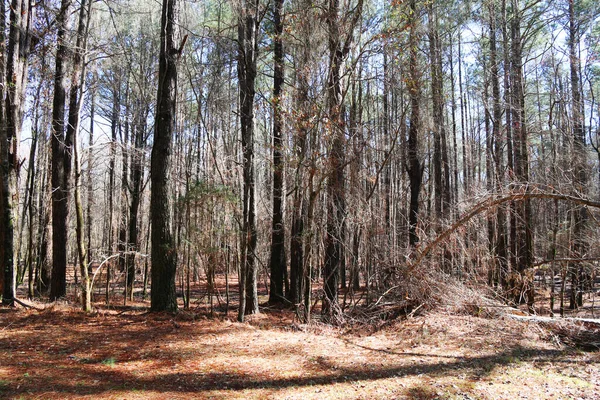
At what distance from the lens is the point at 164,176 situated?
7594 millimetres

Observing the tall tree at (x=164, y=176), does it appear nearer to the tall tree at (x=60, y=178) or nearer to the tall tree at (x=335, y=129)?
the tall tree at (x=335, y=129)

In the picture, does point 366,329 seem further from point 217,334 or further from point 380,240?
point 217,334

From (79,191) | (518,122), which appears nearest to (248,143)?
(79,191)

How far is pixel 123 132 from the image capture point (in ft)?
66.2

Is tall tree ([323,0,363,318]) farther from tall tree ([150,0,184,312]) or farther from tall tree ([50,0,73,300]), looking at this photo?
tall tree ([50,0,73,300])

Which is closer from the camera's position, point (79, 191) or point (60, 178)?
point (79, 191)

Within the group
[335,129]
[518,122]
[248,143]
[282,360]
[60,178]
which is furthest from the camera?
[518,122]

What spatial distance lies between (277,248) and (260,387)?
8.15 m

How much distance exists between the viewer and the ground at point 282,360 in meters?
4.02

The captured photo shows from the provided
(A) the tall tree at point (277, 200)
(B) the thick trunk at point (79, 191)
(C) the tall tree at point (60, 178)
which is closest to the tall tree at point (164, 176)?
(B) the thick trunk at point (79, 191)

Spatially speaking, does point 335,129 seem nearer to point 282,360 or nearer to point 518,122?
point 282,360

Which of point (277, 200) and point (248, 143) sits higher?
point (248, 143)

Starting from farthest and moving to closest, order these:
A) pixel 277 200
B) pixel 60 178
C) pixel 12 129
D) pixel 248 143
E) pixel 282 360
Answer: pixel 277 200 < pixel 60 178 < pixel 12 129 < pixel 248 143 < pixel 282 360

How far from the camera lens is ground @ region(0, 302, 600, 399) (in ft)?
13.2
